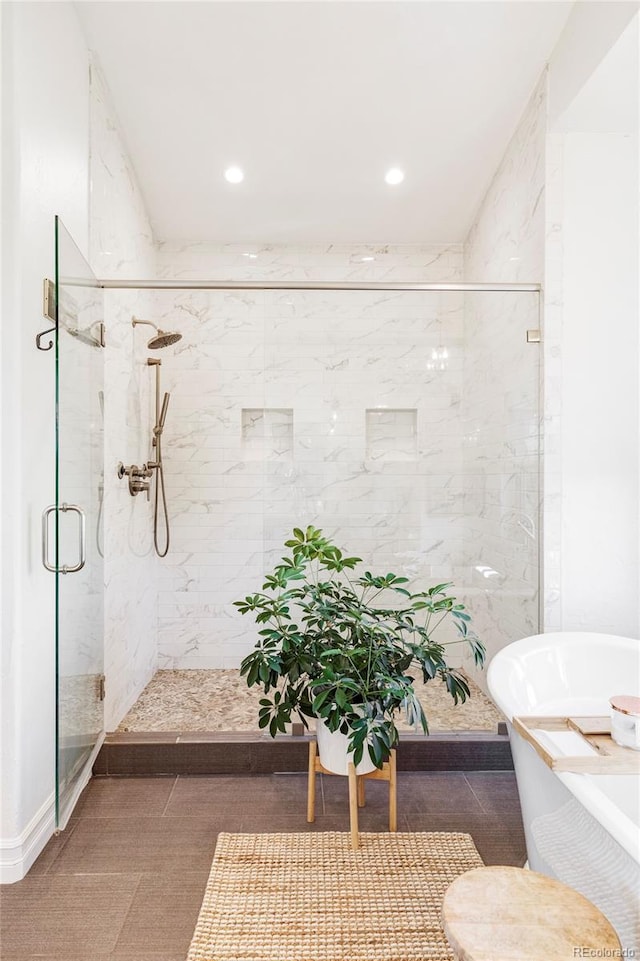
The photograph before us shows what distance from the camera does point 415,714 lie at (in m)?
1.86

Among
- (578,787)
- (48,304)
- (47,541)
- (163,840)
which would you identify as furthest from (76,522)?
(578,787)

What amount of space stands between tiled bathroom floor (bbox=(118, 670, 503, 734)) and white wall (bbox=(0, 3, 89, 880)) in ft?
→ 2.29

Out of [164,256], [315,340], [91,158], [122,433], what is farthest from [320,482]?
[164,256]

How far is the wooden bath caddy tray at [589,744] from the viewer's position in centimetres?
138

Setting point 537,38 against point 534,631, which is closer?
point 537,38

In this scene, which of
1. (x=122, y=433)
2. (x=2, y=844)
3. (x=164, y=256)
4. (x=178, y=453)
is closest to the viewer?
(x=2, y=844)

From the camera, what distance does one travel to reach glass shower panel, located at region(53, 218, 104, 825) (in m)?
1.81

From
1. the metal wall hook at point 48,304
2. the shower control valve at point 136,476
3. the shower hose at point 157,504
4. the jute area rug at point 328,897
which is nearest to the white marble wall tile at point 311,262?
the shower hose at point 157,504

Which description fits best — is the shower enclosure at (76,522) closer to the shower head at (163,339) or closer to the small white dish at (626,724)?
the shower head at (163,339)

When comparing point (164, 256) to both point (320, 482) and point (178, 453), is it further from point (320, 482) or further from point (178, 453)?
point (320, 482)

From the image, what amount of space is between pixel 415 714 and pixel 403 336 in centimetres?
159

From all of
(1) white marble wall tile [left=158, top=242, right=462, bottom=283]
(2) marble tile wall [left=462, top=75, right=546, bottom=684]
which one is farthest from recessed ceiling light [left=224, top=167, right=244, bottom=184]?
(2) marble tile wall [left=462, top=75, right=546, bottom=684]

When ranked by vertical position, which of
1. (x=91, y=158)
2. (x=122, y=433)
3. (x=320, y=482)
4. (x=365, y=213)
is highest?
(x=365, y=213)

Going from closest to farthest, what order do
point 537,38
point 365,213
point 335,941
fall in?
point 335,941 → point 537,38 → point 365,213
